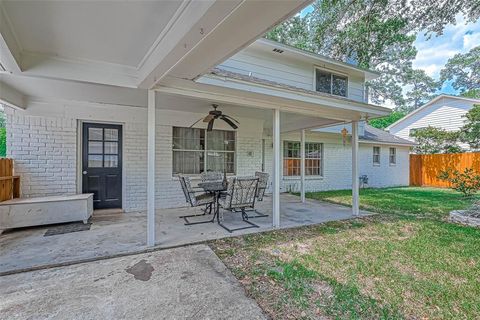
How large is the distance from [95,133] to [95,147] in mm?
340

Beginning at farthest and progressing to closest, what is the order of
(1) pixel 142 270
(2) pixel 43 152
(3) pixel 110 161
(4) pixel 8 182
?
(3) pixel 110 161, (2) pixel 43 152, (4) pixel 8 182, (1) pixel 142 270

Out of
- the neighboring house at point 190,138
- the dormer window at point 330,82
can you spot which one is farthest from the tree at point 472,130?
the dormer window at point 330,82

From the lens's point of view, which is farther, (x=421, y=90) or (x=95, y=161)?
(x=421, y=90)

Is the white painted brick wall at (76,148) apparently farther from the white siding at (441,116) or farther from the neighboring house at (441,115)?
the white siding at (441,116)

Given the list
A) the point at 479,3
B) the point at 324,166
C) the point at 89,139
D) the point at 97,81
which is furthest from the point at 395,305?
the point at 324,166

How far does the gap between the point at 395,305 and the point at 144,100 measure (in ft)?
17.5

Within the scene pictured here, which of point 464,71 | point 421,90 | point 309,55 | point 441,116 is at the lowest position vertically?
point 441,116

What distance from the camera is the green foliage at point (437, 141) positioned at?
13781mm

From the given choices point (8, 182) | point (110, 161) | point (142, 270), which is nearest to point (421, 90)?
point (110, 161)

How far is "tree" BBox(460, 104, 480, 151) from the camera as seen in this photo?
40.4 feet

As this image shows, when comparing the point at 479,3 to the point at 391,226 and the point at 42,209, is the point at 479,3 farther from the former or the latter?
the point at 42,209

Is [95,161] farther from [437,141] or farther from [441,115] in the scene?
[441,115]

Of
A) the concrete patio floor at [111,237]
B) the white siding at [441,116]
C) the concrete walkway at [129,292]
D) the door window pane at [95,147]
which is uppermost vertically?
the white siding at [441,116]

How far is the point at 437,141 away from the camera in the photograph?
A: 47.3ft
